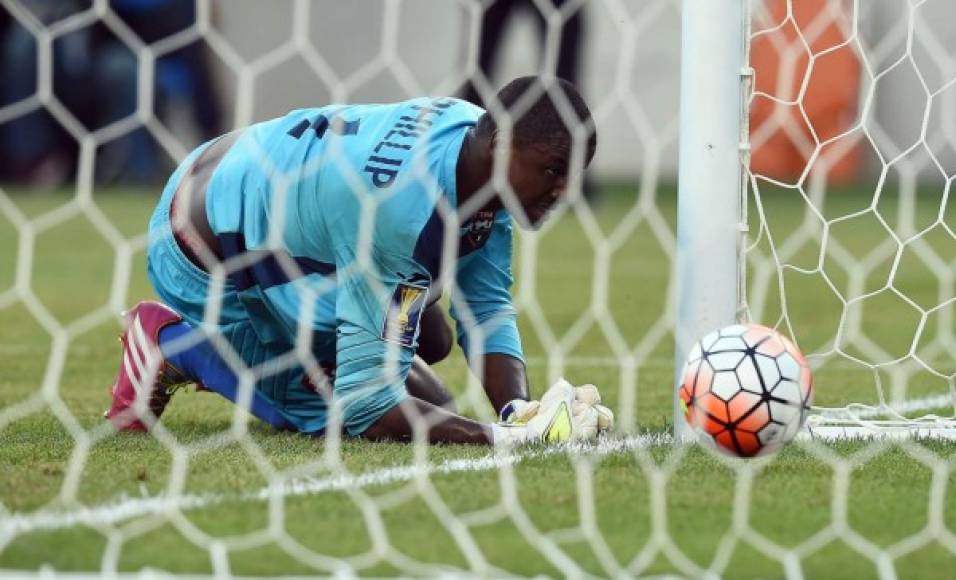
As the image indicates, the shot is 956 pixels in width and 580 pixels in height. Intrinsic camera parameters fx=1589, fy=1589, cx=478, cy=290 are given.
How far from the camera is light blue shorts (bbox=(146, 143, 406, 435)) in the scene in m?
4.24

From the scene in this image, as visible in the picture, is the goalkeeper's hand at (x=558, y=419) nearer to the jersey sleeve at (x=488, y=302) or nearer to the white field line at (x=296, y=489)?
the white field line at (x=296, y=489)

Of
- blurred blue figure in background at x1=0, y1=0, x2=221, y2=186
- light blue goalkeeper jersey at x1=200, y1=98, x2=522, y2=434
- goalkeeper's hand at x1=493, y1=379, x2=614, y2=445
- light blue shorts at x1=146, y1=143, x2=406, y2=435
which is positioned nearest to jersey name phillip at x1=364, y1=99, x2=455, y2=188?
light blue goalkeeper jersey at x1=200, y1=98, x2=522, y2=434

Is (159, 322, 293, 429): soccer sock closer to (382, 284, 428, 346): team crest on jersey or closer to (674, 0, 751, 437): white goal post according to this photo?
(382, 284, 428, 346): team crest on jersey

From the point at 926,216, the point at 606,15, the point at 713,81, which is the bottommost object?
the point at 926,216

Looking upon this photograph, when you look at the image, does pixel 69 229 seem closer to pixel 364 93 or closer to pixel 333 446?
pixel 364 93

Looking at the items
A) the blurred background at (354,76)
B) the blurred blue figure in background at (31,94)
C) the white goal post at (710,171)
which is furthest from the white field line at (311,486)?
the blurred blue figure in background at (31,94)

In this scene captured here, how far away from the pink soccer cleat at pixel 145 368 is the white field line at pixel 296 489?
106 centimetres

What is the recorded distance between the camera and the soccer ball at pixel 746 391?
331 centimetres

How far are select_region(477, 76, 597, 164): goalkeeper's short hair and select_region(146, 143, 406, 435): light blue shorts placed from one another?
88 cm

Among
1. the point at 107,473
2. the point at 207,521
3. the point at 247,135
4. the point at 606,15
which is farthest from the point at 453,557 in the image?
the point at 606,15

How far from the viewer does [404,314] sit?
3812 mm

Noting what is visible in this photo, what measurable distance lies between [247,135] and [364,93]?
9.45 meters

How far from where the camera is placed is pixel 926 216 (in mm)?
11500

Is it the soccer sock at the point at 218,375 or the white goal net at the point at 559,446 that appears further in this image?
the soccer sock at the point at 218,375
